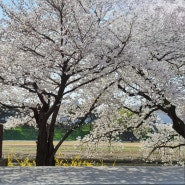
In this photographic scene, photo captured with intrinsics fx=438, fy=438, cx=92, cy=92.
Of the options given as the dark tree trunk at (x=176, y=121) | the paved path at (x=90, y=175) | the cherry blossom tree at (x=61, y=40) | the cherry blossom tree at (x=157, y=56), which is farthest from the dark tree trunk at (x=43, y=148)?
the paved path at (x=90, y=175)

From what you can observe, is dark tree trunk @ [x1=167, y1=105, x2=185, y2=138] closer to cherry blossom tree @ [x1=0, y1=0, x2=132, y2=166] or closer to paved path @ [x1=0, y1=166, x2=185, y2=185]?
cherry blossom tree @ [x1=0, y1=0, x2=132, y2=166]

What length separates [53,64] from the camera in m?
12.5

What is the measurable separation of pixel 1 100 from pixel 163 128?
7.50m

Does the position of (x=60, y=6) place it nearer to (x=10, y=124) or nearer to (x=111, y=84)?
(x=111, y=84)

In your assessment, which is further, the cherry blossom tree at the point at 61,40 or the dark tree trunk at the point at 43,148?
the dark tree trunk at the point at 43,148

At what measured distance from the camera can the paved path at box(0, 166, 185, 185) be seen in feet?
26.9

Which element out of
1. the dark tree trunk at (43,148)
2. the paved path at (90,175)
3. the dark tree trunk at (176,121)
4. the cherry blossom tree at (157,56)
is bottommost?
the paved path at (90,175)

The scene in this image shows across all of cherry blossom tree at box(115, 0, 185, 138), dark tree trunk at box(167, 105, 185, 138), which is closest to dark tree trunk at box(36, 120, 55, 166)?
cherry blossom tree at box(115, 0, 185, 138)

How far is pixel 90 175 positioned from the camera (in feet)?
29.3

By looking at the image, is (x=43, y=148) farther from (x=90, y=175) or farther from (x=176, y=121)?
(x=90, y=175)

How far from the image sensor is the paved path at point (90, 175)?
26.9 feet

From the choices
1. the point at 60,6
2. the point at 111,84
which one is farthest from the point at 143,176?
the point at 111,84

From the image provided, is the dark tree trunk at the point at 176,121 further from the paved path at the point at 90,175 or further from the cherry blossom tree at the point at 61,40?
the paved path at the point at 90,175

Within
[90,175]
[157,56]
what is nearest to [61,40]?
[157,56]
